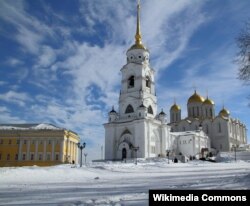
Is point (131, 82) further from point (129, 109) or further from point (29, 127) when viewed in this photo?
point (29, 127)

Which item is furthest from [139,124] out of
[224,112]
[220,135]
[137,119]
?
[224,112]

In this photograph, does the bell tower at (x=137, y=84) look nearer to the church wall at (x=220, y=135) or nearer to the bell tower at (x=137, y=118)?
the bell tower at (x=137, y=118)

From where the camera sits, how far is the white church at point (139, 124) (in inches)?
2172

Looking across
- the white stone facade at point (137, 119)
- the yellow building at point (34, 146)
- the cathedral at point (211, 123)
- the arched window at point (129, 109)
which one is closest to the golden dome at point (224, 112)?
the cathedral at point (211, 123)

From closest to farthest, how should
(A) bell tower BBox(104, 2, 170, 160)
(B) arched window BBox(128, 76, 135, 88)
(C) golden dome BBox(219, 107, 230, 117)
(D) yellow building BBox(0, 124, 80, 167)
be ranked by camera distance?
(A) bell tower BBox(104, 2, 170, 160) → (B) arched window BBox(128, 76, 135, 88) → (D) yellow building BBox(0, 124, 80, 167) → (C) golden dome BBox(219, 107, 230, 117)

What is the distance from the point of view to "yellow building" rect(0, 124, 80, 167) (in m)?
63.2

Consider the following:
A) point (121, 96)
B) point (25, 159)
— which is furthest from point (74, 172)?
point (25, 159)

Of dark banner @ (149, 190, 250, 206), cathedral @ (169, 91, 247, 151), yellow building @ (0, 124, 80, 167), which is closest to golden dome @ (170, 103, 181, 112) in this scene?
cathedral @ (169, 91, 247, 151)

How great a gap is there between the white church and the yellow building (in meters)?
10.6

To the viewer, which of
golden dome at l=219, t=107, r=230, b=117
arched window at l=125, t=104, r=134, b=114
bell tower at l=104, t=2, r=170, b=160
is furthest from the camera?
golden dome at l=219, t=107, r=230, b=117

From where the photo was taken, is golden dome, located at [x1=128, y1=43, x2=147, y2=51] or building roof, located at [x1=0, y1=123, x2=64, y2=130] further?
building roof, located at [x1=0, y1=123, x2=64, y2=130]

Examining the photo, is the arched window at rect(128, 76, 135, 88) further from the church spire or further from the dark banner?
the dark banner

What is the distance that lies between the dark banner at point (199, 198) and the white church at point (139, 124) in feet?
150

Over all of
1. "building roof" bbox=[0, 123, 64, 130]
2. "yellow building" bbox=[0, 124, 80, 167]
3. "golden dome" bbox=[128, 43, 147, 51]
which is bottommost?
"yellow building" bbox=[0, 124, 80, 167]
